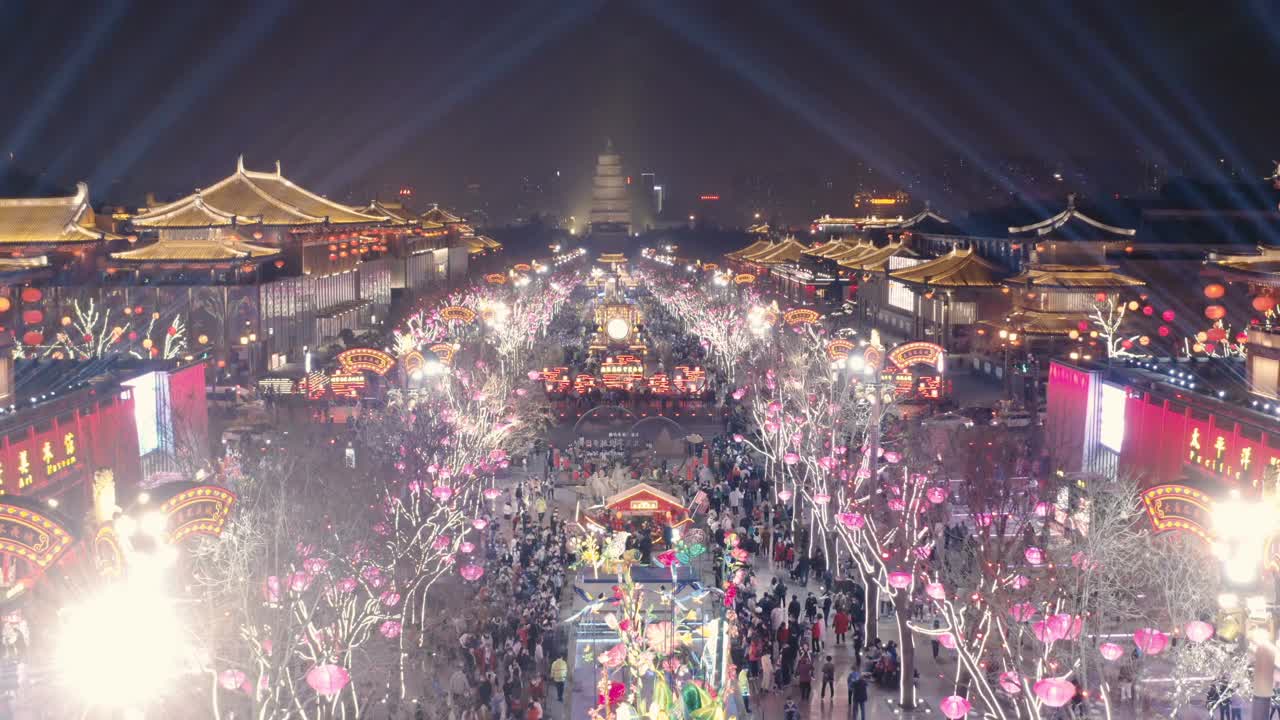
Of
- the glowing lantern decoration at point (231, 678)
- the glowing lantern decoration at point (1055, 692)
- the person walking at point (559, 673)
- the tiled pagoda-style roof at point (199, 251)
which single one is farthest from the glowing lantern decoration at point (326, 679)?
the tiled pagoda-style roof at point (199, 251)

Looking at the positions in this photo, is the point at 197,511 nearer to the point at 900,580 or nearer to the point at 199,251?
the point at 900,580

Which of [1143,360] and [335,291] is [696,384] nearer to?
[1143,360]

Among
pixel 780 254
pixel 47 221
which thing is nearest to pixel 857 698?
pixel 47 221

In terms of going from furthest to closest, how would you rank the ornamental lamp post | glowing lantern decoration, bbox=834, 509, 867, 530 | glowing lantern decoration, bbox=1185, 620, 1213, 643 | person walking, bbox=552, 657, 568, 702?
glowing lantern decoration, bbox=834, 509, 867, 530 → person walking, bbox=552, 657, 568, 702 → glowing lantern decoration, bbox=1185, 620, 1213, 643 → the ornamental lamp post

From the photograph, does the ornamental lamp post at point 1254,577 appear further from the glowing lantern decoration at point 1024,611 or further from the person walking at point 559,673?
the person walking at point 559,673

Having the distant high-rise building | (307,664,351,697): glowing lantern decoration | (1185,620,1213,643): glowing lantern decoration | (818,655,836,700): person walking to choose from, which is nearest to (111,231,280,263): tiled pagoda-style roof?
(818,655,836,700): person walking

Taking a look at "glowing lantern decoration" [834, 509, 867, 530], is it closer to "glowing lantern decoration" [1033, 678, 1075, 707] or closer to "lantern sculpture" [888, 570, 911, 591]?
"lantern sculpture" [888, 570, 911, 591]
